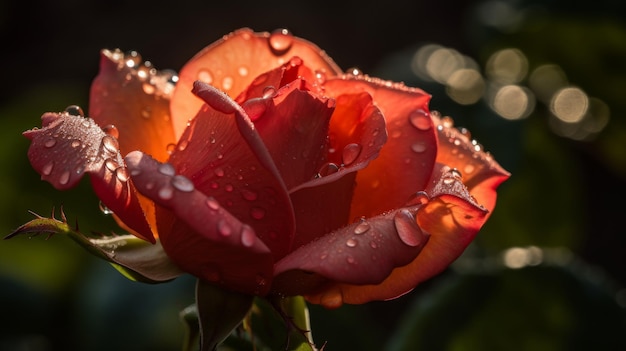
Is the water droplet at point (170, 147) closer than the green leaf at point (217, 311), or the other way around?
the green leaf at point (217, 311)

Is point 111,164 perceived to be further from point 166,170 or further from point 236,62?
point 236,62

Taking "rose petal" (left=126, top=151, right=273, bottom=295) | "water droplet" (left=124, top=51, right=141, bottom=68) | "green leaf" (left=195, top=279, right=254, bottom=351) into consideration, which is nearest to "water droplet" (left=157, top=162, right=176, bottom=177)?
"rose petal" (left=126, top=151, right=273, bottom=295)

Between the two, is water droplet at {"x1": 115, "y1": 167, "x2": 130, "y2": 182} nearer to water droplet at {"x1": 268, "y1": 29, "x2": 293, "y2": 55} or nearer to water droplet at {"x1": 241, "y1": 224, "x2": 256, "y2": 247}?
water droplet at {"x1": 241, "y1": 224, "x2": 256, "y2": 247}

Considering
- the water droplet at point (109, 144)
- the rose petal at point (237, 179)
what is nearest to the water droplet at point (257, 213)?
the rose petal at point (237, 179)

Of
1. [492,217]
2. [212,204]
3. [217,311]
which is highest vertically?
[212,204]

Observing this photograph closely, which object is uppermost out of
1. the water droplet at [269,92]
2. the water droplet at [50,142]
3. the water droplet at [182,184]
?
the water droplet at [269,92]

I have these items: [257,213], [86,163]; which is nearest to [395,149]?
[257,213]

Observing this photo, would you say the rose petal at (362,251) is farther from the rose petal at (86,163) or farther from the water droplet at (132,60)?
the water droplet at (132,60)
